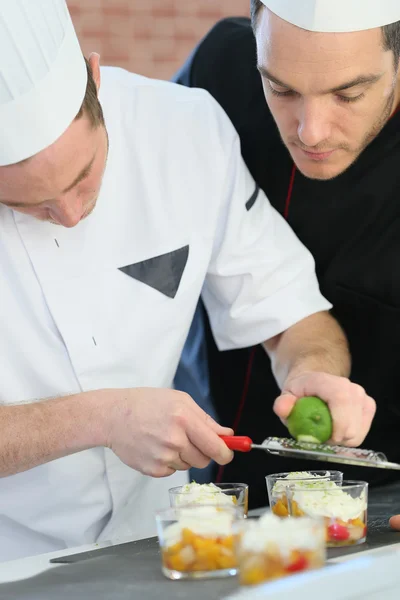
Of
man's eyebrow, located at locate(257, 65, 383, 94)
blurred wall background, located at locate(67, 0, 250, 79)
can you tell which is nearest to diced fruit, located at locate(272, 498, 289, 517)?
man's eyebrow, located at locate(257, 65, 383, 94)

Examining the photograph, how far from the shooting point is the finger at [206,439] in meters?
1.51

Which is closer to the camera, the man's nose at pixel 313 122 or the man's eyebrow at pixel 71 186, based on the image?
the man's eyebrow at pixel 71 186

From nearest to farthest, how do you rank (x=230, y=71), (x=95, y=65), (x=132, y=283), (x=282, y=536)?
(x=282, y=536) → (x=95, y=65) → (x=132, y=283) → (x=230, y=71)

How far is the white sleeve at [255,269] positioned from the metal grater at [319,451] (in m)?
0.45

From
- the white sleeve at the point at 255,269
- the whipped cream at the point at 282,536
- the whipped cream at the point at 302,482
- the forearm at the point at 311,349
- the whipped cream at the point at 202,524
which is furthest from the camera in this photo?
the white sleeve at the point at 255,269

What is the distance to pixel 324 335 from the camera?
1992 mm

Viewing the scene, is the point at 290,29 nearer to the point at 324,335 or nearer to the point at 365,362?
the point at 324,335

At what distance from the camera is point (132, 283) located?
1.88m

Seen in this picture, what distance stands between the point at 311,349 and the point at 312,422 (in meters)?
0.33

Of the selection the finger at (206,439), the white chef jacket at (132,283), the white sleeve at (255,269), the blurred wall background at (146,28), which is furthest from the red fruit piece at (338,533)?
the blurred wall background at (146,28)

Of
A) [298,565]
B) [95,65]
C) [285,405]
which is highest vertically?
[95,65]

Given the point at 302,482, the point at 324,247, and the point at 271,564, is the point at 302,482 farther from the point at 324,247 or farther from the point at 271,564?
the point at 324,247

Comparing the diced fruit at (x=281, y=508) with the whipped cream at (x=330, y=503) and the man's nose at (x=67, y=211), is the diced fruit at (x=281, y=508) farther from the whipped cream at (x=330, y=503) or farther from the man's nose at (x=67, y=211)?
the man's nose at (x=67, y=211)

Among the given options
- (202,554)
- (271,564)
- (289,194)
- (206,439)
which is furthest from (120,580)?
(289,194)
